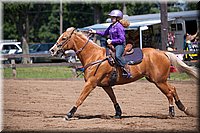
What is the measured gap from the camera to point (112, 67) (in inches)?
378

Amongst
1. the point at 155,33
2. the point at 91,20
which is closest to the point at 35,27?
the point at 91,20

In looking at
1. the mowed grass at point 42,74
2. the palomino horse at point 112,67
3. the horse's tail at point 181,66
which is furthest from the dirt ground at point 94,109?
the mowed grass at point 42,74

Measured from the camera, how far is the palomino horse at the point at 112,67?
31.4 feet

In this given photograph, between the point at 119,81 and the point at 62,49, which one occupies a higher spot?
the point at 62,49

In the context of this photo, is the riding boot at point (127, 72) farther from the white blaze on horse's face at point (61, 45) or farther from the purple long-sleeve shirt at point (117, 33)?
the white blaze on horse's face at point (61, 45)

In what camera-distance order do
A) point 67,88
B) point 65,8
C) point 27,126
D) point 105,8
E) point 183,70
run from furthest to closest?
point 65,8 → point 105,8 → point 67,88 → point 183,70 → point 27,126

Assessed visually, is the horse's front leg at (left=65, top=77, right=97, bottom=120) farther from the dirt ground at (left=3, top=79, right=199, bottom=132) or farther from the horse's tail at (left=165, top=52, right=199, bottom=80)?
the horse's tail at (left=165, top=52, right=199, bottom=80)

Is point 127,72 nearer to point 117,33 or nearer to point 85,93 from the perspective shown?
point 117,33

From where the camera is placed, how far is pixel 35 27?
66.1 meters

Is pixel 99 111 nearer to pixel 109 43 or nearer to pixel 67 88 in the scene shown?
pixel 109 43

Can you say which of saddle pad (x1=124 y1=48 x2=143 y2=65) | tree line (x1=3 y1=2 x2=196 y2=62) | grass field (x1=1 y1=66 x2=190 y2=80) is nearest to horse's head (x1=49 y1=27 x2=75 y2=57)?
saddle pad (x1=124 y1=48 x2=143 y2=65)

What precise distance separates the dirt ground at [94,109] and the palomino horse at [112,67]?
629 millimetres

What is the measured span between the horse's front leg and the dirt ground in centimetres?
18

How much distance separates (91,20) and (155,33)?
36.4m
